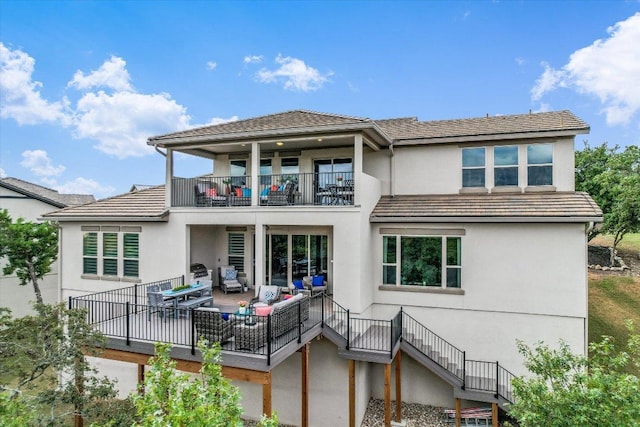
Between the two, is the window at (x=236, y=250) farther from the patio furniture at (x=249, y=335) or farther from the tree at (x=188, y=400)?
the tree at (x=188, y=400)

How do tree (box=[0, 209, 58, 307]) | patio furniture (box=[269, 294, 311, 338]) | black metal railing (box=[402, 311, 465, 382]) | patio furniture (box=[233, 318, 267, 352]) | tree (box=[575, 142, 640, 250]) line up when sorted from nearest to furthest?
patio furniture (box=[233, 318, 267, 352]), patio furniture (box=[269, 294, 311, 338]), black metal railing (box=[402, 311, 465, 382]), tree (box=[0, 209, 58, 307]), tree (box=[575, 142, 640, 250])

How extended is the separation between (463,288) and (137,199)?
44.2 ft

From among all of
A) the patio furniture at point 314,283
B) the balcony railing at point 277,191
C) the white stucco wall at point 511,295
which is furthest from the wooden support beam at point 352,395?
the balcony railing at point 277,191

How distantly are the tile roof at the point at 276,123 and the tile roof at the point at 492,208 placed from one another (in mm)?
3647

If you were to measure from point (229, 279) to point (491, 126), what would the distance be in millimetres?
12128

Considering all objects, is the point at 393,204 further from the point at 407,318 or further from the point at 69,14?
the point at 69,14

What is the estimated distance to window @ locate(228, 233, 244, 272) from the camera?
15797 millimetres

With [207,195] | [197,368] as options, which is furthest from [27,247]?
[197,368]

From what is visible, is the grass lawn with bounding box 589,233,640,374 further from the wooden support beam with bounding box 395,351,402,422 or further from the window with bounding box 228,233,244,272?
the window with bounding box 228,233,244,272

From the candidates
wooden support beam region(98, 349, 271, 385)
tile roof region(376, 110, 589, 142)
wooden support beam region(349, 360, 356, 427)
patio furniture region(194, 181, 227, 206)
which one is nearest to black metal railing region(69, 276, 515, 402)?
wooden support beam region(98, 349, 271, 385)

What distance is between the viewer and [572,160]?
12469 millimetres

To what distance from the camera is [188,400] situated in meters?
4.47

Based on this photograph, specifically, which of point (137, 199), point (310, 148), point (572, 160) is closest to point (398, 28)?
point (310, 148)

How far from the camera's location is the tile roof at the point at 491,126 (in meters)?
12.6
